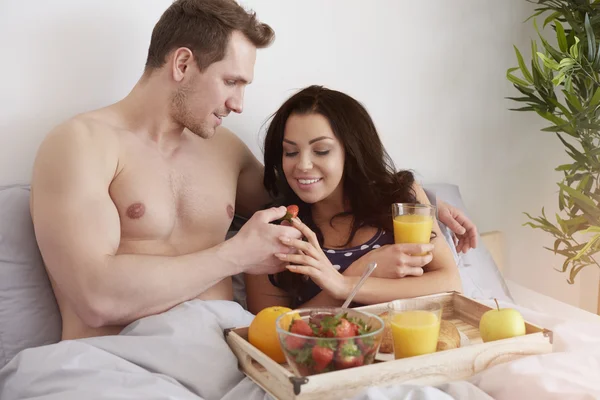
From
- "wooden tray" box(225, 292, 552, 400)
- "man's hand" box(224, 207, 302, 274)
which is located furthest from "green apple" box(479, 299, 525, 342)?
"man's hand" box(224, 207, 302, 274)

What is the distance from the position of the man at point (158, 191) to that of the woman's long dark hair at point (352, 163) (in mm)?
174

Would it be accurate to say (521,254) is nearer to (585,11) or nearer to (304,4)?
(585,11)

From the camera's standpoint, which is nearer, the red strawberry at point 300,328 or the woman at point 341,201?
the red strawberry at point 300,328

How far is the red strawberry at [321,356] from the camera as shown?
1.36 m

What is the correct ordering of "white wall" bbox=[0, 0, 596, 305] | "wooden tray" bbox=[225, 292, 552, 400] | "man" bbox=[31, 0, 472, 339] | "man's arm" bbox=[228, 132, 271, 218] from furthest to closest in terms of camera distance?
"man's arm" bbox=[228, 132, 271, 218]
"white wall" bbox=[0, 0, 596, 305]
"man" bbox=[31, 0, 472, 339]
"wooden tray" bbox=[225, 292, 552, 400]

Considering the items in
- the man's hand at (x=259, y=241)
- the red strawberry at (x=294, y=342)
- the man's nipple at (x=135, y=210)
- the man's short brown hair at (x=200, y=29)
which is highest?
the man's short brown hair at (x=200, y=29)

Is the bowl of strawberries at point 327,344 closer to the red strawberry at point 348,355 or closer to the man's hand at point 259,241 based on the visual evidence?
the red strawberry at point 348,355

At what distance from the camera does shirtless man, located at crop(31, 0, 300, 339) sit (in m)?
1.71

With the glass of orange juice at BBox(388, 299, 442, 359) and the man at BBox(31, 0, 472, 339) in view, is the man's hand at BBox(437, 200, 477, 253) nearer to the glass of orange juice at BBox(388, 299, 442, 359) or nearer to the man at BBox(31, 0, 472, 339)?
the man at BBox(31, 0, 472, 339)

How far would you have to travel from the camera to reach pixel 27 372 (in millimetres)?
1486

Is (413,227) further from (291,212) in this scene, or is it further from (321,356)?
→ (321,356)

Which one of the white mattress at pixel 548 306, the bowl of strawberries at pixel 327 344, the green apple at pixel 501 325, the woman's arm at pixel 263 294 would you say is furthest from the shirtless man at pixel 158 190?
the white mattress at pixel 548 306

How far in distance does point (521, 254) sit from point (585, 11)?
1137mm

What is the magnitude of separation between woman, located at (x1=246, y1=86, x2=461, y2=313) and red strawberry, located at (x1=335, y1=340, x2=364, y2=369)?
0.52 m
